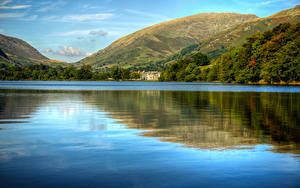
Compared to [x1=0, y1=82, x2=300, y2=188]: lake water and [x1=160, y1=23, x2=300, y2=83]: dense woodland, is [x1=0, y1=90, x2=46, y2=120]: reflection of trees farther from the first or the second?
[x1=160, y1=23, x2=300, y2=83]: dense woodland

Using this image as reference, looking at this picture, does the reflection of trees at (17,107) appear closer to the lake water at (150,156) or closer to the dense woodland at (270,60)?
the lake water at (150,156)

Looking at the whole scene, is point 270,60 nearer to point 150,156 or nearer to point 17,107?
point 17,107

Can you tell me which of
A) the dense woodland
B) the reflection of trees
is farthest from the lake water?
the dense woodland

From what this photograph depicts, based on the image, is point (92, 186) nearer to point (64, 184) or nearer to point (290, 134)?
point (64, 184)

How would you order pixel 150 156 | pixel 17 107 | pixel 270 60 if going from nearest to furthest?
pixel 150 156 → pixel 17 107 → pixel 270 60

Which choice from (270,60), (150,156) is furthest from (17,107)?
(270,60)

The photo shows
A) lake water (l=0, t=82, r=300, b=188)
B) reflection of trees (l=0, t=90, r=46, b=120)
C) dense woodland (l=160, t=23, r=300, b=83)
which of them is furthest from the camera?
dense woodland (l=160, t=23, r=300, b=83)

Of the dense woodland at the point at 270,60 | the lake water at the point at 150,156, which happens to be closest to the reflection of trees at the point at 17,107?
the lake water at the point at 150,156

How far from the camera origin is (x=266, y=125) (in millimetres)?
19000

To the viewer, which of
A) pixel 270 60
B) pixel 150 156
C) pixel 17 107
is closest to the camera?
pixel 150 156

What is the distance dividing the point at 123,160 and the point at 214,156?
311 centimetres

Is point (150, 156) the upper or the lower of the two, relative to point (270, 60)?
lower

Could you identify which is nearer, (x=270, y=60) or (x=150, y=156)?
(x=150, y=156)

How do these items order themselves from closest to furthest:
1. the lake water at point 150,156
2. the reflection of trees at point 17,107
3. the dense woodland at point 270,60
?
the lake water at point 150,156, the reflection of trees at point 17,107, the dense woodland at point 270,60
